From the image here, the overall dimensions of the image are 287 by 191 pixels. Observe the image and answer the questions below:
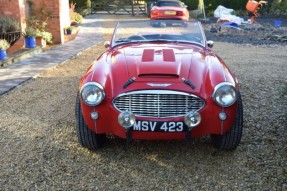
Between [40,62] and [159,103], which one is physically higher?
[159,103]

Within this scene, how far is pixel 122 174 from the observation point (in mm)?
3119

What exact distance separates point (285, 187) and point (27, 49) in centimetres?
777

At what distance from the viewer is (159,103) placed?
10.3 feet

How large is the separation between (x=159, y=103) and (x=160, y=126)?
0.69 ft

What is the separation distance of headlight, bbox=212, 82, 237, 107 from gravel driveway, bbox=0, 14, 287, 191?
0.61 metres

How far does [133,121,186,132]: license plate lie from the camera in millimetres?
3129

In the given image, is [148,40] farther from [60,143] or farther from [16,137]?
[16,137]

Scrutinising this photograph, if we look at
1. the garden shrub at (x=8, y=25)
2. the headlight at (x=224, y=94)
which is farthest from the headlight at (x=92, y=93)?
the garden shrub at (x=8, y=25)

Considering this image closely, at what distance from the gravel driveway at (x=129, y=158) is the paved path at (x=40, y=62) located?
1225mm

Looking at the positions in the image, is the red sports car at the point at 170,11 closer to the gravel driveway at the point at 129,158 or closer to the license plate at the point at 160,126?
the gravel driveway at the point at 129,158

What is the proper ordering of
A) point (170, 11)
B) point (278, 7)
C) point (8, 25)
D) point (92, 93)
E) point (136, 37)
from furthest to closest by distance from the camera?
point (278, 7)
point (170, 11)
point (8, 25)
point (136, 37)
point (92, 93)

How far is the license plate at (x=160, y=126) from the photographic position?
3.13m

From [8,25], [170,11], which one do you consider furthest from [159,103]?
[170,11]

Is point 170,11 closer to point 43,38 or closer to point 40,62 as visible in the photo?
point 43,38
